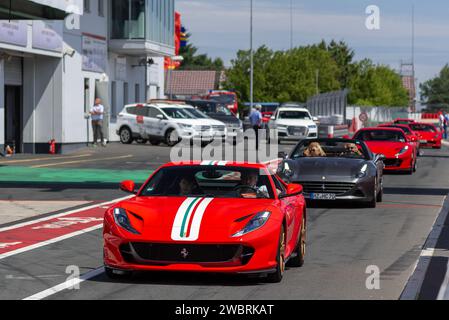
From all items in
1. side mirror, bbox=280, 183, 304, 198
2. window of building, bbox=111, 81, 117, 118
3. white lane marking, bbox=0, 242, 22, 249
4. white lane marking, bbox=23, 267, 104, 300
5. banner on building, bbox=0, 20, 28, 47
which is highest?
banner on building, bbox=0, 20, 28, 47

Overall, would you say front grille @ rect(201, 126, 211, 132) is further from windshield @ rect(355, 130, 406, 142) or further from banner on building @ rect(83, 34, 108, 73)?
windshield @ rect(355, 130, 406, 142)

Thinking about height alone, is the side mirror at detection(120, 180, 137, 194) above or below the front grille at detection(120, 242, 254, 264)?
above

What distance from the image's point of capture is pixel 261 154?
3869 cm

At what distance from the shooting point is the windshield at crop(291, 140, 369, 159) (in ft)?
65.9

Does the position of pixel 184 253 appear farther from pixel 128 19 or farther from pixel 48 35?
pixel 128 19

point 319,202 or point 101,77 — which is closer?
point 319,202

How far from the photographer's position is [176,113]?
4434 cm

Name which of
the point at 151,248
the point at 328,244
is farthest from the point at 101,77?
the point at 151,248

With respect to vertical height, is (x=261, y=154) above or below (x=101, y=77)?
below

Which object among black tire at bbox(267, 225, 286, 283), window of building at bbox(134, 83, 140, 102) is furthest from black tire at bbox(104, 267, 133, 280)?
window of building at bbox(134, 83, 140, 102)

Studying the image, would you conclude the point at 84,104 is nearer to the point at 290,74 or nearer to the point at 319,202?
the point at 319,202

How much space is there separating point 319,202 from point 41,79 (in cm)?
2021

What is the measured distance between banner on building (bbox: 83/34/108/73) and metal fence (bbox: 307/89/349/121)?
1608 cm
